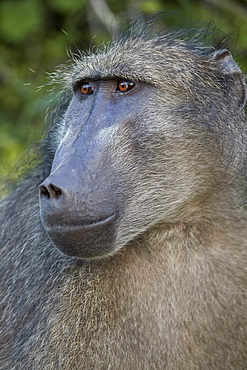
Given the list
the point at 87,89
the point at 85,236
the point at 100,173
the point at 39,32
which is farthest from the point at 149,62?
the point at 39,32

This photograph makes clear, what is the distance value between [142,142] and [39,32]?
15.7ft

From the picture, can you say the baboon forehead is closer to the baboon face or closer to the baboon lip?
the baboon face

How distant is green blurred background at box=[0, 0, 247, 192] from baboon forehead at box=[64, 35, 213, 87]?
1897 mm

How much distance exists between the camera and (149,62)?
276cm

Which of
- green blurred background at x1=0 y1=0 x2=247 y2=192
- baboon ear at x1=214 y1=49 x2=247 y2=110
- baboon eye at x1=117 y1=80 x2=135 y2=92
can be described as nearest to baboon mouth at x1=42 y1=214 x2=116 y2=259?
baboon eye at x1=117 y1=80 x2=135 y2=92

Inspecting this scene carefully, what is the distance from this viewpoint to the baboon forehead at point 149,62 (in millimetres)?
2727

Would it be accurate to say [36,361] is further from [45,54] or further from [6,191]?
[45,54]

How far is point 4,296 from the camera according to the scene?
305 cm

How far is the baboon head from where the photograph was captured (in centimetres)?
240

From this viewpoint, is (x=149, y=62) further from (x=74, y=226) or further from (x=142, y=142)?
(x=74, y=226)

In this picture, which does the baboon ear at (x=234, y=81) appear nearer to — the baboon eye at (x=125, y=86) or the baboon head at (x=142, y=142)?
the baboon head at (x=142, y=142)

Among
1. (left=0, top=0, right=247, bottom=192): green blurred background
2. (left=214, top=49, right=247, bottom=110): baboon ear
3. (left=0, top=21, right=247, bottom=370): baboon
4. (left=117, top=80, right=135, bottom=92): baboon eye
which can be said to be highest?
(left=214, top=49, right=247, bottom=110): baboon ear

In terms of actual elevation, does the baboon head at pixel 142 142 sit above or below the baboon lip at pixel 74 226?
above

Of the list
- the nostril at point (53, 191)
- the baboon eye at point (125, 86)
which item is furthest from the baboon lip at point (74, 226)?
the baboon eye at point (125, 86)
